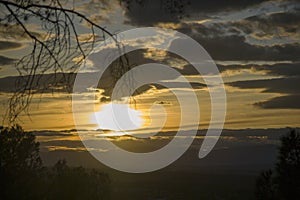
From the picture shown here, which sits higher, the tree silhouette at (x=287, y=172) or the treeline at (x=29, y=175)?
the treeline at (x=29, y=175)

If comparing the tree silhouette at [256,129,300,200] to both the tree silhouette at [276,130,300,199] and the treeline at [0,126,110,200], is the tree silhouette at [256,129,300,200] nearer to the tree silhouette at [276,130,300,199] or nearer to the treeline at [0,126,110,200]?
the tree silhouette at [276,130,300,199]

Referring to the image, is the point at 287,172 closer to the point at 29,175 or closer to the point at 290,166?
the point at 290,166

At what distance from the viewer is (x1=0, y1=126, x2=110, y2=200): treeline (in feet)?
106

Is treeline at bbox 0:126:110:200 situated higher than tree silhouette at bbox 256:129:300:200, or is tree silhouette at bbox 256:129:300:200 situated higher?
treeline at bbox 0:126:110:200

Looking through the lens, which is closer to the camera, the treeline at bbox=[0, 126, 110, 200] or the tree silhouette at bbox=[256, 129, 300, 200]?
the tree silhouette at bbox=[256, 129, 300, 200]

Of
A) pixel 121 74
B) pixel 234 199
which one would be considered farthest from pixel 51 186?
pixel 234 199

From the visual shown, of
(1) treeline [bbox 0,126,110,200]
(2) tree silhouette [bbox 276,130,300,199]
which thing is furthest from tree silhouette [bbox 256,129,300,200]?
(1) treeline [bbox 0,126,110,200]

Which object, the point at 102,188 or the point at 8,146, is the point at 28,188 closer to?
the point at 8,146

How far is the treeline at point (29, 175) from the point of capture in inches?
1270

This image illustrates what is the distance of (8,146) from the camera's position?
33.6 meters

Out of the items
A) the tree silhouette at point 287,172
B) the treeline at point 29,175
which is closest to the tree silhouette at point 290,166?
the tree silhouette at point 287,172

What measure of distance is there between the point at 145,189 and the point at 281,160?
147 meters

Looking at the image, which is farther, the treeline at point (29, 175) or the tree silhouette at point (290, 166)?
the treeline at point (29, 175)

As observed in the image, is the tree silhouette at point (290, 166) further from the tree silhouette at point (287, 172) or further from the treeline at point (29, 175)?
the treeline at point (29, 175)
